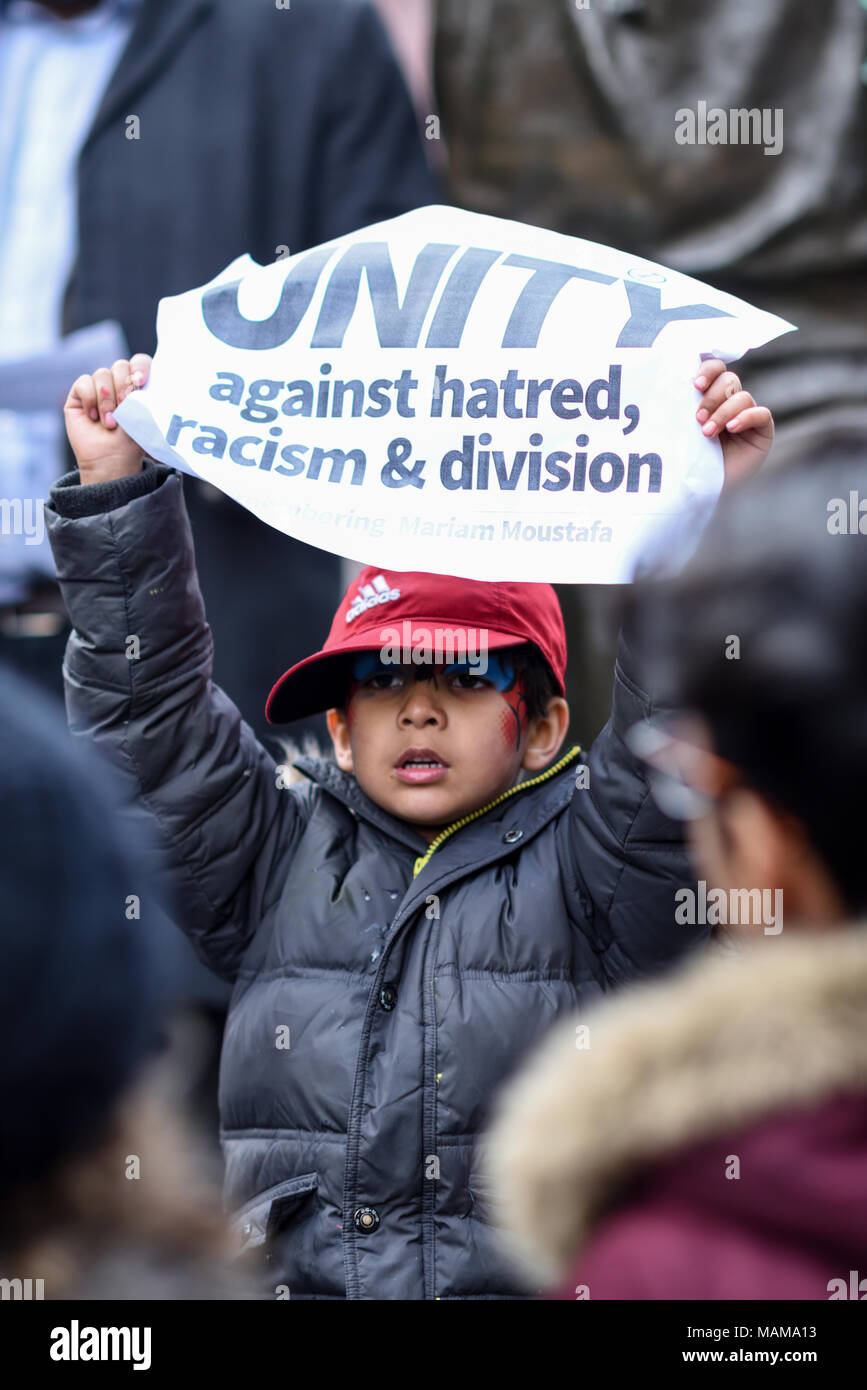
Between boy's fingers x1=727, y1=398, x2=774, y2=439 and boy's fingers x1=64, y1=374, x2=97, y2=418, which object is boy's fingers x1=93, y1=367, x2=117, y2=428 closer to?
boy's fingers x1=64, y1=374, x2=97, y2=418

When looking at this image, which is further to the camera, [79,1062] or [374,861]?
[374,861]

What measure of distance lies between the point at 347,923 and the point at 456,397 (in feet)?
2.51

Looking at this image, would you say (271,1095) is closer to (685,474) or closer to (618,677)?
(618,677)

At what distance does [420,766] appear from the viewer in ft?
7.56

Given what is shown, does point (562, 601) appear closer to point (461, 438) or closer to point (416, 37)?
point (416, 37)

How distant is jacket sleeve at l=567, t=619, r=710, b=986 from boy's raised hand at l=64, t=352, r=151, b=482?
80 centimetres

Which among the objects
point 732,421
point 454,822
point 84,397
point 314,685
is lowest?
point 454,822

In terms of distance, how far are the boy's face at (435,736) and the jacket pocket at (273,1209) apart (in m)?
0.54

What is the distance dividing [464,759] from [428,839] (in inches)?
5.8

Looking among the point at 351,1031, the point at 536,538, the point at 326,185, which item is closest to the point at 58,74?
the point at 326,185

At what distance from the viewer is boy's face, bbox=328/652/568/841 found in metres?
2.29

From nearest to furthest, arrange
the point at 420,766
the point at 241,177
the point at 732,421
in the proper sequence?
the point at 732,421, the point at 420,766, the point at 241,177

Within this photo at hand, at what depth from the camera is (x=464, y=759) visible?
2307 millimetres

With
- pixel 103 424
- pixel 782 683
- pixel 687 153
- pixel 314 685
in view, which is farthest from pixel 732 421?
pixel 687 153
